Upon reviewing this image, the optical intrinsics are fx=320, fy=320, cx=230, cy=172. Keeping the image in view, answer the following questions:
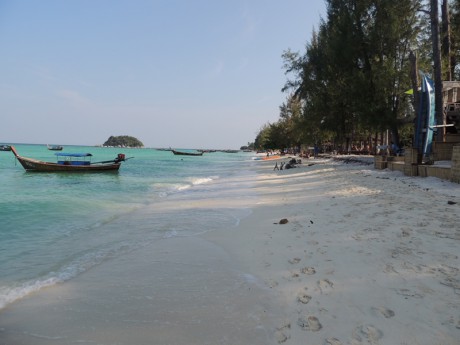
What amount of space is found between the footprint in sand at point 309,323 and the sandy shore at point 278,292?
15 millimetres

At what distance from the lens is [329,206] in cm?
931

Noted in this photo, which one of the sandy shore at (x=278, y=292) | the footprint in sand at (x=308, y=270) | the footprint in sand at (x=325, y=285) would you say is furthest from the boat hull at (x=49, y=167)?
the footprint in sand at (x=325, y=285)

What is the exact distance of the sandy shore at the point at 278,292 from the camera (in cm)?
332

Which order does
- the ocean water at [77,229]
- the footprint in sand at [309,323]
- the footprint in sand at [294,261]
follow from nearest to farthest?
the footprint in sand at [309,323] → the footprint in sand at [294,261] → the ocean water at [77,229]

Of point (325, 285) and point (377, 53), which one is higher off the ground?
point (377, 53)

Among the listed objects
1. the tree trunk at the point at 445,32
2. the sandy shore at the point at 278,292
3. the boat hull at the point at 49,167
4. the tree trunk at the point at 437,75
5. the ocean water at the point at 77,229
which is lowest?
the ocean water at the point at 77,229

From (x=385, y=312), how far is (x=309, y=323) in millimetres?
828

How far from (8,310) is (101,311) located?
4.41 ft

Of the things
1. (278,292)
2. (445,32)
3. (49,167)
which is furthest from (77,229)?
(49,167)

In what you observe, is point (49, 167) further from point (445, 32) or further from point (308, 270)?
point (445, 32)

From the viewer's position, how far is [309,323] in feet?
11.2

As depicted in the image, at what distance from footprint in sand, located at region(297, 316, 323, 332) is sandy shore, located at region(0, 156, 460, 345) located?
1 cm

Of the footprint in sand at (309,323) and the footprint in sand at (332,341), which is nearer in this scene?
the footprint in sand at (332,341)

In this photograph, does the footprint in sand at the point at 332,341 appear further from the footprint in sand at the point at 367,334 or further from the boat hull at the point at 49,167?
the boat hull at the point at 49,167
